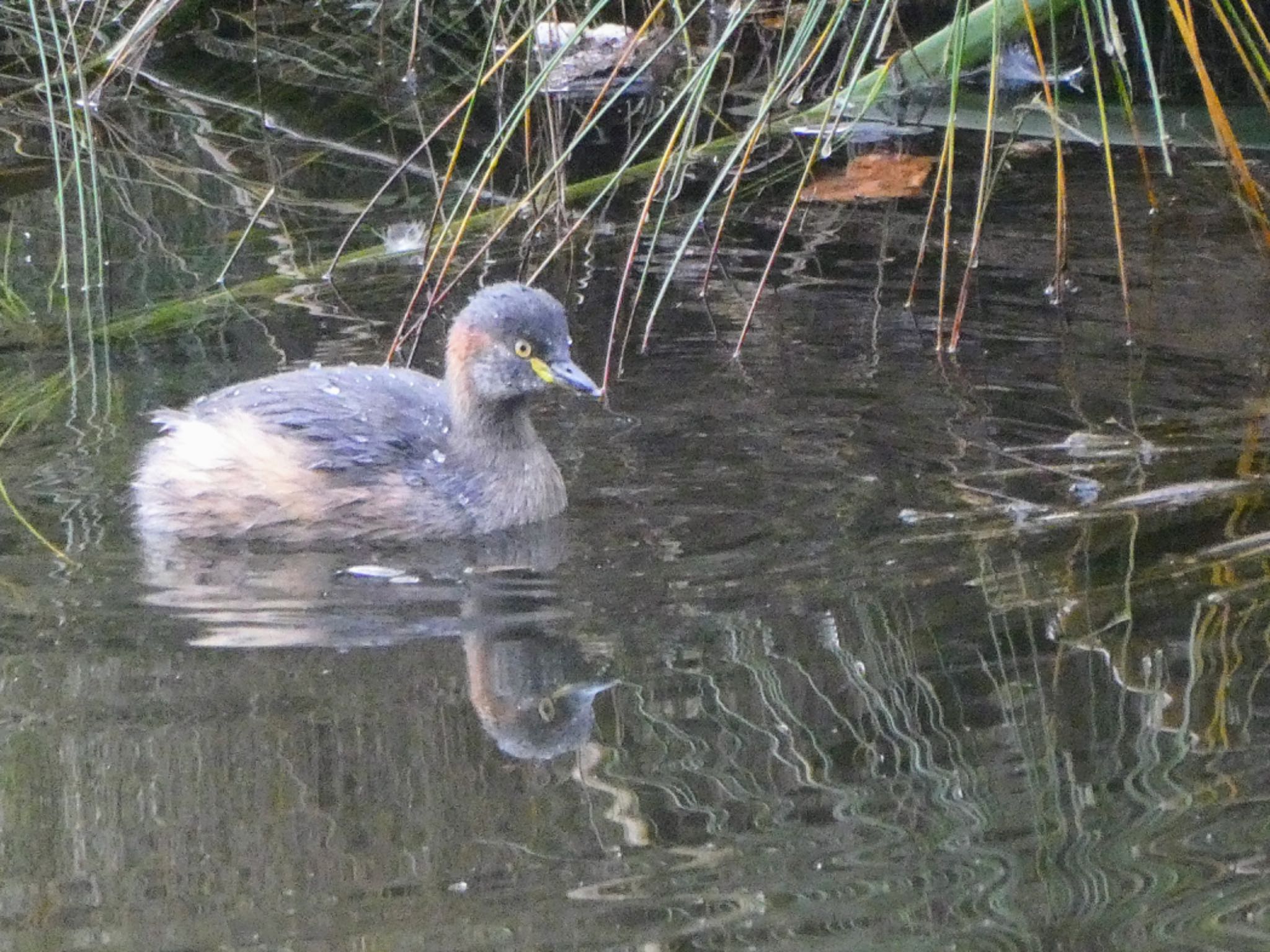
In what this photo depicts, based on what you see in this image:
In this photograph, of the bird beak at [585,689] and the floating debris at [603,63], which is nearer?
the bird beak at [585,689]

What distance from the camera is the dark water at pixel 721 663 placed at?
3.25 metres

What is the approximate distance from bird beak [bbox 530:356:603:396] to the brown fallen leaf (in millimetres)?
2738

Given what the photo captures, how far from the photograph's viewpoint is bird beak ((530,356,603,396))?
17.9 feet

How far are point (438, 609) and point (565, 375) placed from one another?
1040mm

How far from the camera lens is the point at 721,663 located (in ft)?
13.8

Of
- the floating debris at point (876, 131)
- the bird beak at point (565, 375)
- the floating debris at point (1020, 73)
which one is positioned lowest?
the floating debris at point (876, 131)

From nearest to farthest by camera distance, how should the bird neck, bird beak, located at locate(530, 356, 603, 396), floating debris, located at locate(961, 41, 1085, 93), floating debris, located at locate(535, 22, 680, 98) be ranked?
Result: bird beak, located at locate(530, 356, 603, 396), the bird neck, floating debris, located at locate(961, 41, 1085, 93), floating debris, located at locate(535, 22, 680, 98)

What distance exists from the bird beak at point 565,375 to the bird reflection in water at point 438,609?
0.37 metres

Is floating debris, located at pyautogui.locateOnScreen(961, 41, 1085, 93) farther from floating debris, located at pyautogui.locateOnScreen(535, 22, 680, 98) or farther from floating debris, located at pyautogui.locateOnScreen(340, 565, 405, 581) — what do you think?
floating debris, located at pyautogui.locateOnScreen(340, 565, 405, 581)

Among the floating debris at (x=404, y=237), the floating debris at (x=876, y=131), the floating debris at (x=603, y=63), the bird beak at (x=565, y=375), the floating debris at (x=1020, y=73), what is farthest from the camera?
the floating debris at (x=603, y=63)

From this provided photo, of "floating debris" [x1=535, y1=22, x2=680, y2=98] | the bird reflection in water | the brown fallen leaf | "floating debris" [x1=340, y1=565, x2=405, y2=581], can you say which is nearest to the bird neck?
the bird reflection in water

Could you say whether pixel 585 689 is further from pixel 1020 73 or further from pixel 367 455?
pixel 1020 73

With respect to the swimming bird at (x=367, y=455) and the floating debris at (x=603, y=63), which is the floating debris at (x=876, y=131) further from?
the swimming bird at (x=367, y=455)

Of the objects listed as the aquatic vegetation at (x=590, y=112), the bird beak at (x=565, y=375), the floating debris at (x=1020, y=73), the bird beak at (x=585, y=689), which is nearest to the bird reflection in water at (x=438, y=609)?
the bird beak at (x=585, y=689)
